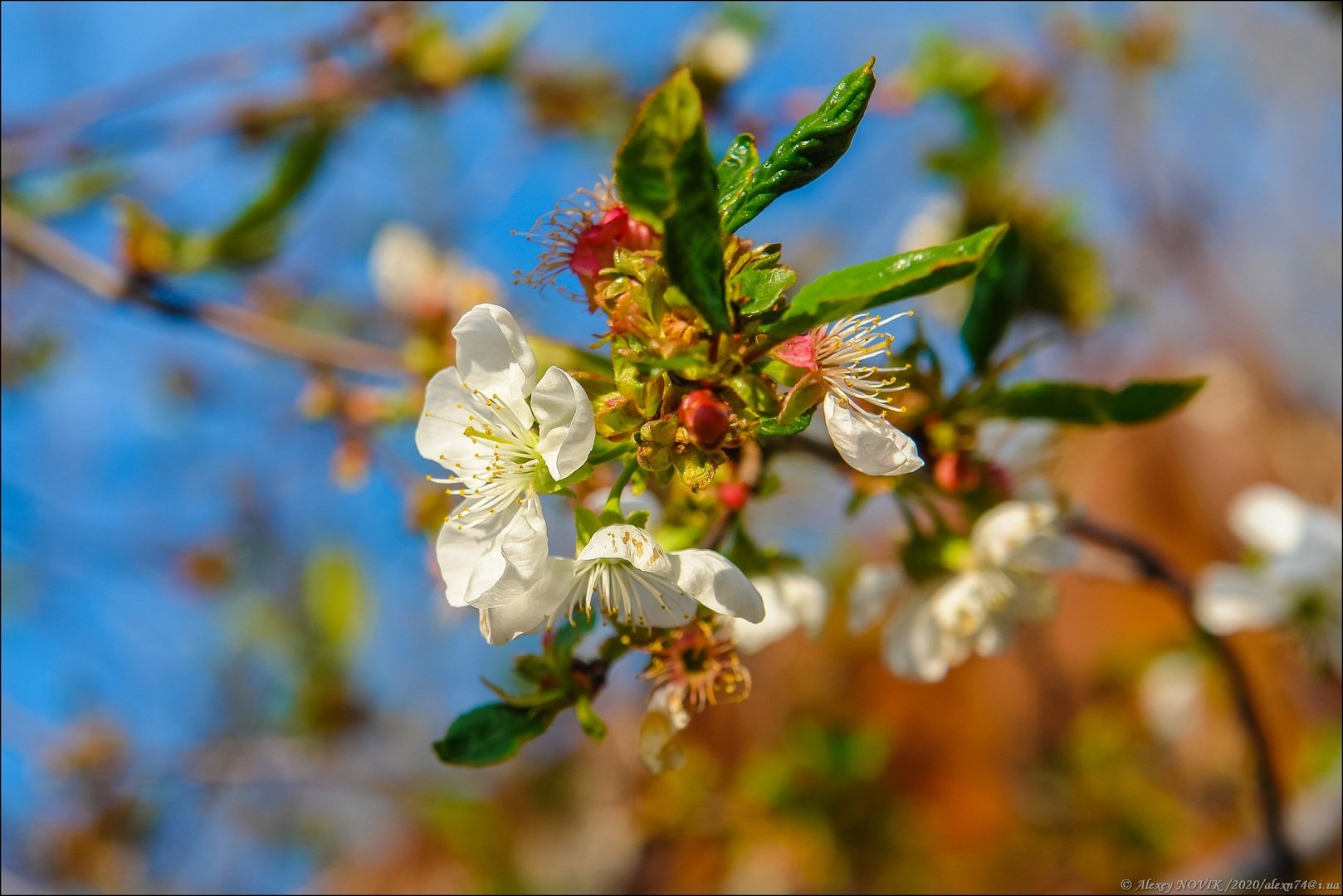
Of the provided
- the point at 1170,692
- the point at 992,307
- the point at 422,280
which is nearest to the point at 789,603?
the point at 992,307

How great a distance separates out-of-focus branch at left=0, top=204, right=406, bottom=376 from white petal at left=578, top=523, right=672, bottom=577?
686mm

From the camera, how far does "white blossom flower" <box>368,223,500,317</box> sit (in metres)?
1.29

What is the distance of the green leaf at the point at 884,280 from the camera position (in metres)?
0.51

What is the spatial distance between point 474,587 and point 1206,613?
1.27 meters

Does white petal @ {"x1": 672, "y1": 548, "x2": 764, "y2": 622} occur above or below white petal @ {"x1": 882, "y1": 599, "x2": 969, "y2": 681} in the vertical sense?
above

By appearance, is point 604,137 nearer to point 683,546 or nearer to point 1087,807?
point 683,546

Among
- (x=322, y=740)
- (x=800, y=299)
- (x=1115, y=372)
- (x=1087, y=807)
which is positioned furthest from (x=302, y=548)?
(x=1115, y=372)

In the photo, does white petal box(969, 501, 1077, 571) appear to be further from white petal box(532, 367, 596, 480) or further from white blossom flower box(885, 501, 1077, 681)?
white petal box(532, 367, 596, 480)

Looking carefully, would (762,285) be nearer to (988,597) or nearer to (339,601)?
(988,597)

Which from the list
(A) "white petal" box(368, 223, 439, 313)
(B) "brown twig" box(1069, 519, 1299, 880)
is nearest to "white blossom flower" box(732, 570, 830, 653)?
(B) "brown twig" box(1069, 519, 1299, 880)

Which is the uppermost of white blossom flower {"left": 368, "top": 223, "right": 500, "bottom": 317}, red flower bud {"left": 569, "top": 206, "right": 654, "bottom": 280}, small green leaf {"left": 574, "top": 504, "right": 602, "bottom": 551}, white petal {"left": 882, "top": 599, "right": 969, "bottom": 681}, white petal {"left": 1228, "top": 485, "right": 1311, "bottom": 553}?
white blossom flower {"left": 368, "top": 223, "right": 500, "bottom": 317}

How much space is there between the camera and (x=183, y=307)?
4.05 ft

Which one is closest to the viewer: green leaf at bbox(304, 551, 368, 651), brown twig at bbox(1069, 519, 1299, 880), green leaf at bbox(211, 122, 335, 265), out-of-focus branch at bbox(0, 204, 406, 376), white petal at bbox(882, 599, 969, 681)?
white petal at bbox(882, 599, 969, 681)

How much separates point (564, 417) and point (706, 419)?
0.35ft
